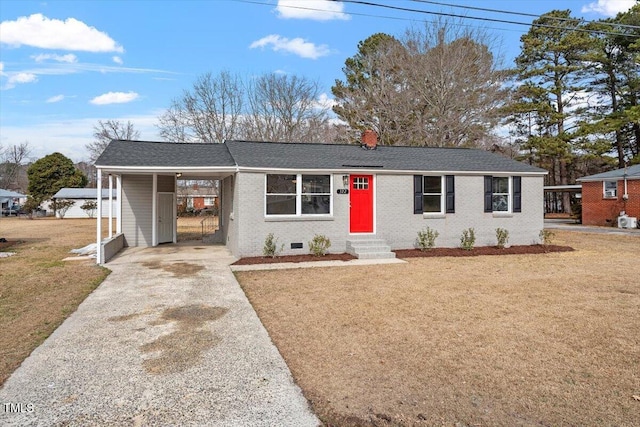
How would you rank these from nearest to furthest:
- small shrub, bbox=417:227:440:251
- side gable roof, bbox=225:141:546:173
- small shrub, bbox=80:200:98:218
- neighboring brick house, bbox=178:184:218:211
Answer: side gable roof, bbox=225:141:546:173 → small shrub, bbox=417:227:440:251 → small shrub, bbox=80:200:98:218 → neighboring brick house, bbox=178:184:218:211

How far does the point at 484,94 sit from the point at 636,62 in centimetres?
1266

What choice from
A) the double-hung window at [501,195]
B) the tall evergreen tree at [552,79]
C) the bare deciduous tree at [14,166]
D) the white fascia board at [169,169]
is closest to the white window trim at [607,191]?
the tall evergreen tree at [552,79]

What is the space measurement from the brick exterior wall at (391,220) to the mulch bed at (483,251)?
A: 1.23ft

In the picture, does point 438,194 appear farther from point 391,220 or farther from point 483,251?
point 483,251

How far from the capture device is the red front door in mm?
12797

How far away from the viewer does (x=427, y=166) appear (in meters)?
13.7

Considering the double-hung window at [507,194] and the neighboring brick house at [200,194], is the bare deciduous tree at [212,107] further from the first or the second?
the double-hung window at [507,194]

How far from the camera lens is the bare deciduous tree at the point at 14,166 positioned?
2307 inches

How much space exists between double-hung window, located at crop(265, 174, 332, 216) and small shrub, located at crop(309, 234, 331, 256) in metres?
0.85

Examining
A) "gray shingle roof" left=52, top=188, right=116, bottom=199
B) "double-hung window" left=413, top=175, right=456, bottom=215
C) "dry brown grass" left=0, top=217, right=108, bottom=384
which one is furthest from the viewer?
"gray shingle roof" left=52, top=188, right=116, bottom=199

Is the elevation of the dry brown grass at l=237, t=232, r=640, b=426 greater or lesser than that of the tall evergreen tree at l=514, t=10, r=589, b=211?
lesser

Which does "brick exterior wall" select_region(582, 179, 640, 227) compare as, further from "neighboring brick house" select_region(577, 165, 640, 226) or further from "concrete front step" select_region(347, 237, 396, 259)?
"concrete front step" select_region(347, 237, 396, 259)

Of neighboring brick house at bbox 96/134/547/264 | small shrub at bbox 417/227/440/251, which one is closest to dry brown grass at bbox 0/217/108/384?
neighboring brick house at bbox 96/134/547/264

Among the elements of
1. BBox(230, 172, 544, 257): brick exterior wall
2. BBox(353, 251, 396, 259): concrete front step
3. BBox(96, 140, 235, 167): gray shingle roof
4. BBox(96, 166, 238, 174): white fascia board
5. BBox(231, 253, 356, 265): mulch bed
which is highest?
BBox(96, 140, 235, 167): gray shingle roof
